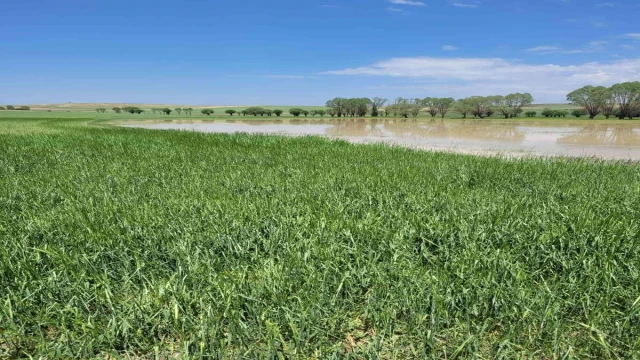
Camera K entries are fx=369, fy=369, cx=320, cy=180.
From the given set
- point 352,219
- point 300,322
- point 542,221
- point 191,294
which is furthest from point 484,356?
point 542,221

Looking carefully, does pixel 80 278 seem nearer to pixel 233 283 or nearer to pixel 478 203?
pixel 233 283

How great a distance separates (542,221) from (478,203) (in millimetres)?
879

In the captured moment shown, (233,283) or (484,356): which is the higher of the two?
(233,283)

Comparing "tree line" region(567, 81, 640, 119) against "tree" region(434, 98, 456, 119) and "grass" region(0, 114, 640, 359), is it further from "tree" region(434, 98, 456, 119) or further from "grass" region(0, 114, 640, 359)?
"grass" region(0, 114, 640, 359)

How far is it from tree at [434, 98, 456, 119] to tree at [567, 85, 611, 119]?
23.5 m

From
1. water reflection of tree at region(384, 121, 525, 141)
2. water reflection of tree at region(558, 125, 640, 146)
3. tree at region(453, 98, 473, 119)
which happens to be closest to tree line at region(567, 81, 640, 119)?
tree at region(453, 98, 473, 119)

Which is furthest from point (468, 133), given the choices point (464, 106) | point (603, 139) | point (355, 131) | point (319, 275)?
point (464, 106)

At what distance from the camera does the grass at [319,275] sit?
208 centimetres

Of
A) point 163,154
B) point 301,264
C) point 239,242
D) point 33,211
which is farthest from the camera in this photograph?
point 163,154

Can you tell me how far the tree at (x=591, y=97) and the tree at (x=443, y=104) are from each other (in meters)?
23.5

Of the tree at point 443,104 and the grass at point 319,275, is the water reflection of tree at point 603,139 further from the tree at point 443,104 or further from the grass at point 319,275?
the tree at point 443,104

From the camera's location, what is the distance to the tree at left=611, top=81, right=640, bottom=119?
185 ft

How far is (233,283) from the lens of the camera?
2561 millimetres

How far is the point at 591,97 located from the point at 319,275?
7638 cm
